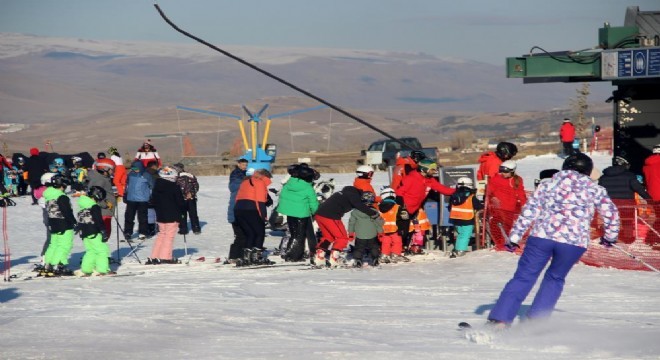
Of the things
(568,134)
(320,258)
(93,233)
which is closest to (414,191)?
(320,258)

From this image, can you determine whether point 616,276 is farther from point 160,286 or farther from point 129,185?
point 129,185

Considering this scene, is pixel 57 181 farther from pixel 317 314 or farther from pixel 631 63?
pixel 631 63

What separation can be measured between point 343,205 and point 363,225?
0.39 m

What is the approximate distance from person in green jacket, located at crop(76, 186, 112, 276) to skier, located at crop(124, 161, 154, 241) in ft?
19.1

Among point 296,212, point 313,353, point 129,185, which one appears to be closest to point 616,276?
point 296,212

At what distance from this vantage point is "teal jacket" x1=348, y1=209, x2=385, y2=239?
52.1 feet

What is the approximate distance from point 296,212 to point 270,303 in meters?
4.17

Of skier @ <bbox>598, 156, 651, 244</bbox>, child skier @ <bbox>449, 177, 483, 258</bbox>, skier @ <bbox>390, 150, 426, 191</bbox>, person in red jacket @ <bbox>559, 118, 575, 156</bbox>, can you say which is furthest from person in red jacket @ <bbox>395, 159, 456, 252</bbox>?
person in red jacket @ <bbox>559, 118, 575, 156</bbox>

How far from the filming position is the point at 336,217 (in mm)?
15961

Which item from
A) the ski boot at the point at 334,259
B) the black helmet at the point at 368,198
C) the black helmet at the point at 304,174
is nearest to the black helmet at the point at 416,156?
the black helmet at the point at 368,198

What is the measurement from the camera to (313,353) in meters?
9.20

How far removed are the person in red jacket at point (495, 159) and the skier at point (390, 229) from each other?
1551 mm

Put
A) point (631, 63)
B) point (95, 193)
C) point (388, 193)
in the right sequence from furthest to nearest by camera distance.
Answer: point (631, 63) → point (388, 193) → point (95, 193)

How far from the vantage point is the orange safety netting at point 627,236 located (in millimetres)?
15742
